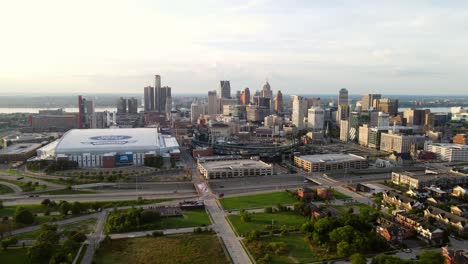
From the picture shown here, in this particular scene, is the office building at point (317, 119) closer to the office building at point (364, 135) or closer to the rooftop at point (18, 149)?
the office building at point (364, 135)

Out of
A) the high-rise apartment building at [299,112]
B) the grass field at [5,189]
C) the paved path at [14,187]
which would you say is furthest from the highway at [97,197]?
the high-rise apartment building at [299,112]

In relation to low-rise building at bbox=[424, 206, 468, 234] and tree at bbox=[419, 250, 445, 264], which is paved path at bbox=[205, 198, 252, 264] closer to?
tree at bbox=[419, 250, 445, 264]

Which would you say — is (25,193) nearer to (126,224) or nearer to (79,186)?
(79,186)

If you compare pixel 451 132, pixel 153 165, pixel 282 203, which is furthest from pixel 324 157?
pixel 451 132

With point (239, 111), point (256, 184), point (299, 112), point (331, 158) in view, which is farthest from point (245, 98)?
point (256, 184)

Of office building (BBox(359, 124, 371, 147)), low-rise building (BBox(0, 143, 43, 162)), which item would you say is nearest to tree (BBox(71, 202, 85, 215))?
low-rise building (BBox(0, 143, 43, 162))
